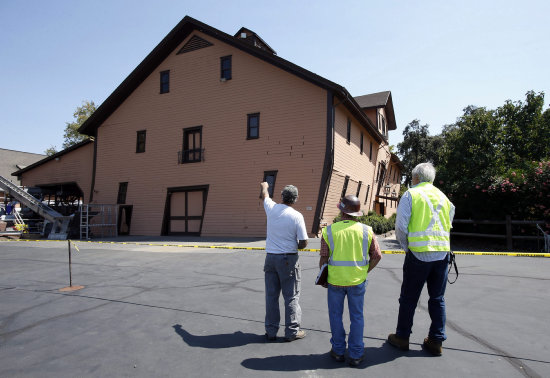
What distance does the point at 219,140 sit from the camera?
19.2 meters

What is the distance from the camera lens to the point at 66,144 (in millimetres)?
44875

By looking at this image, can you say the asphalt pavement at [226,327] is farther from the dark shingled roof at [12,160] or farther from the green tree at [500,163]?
the dark shingled roof at [12,160]

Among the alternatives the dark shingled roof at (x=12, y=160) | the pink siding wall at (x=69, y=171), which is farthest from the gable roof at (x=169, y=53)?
the dark shingled roof at (x=12, y=160)

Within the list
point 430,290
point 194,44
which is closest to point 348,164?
point 194,44

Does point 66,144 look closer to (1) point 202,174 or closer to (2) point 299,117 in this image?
(1) point 202,174

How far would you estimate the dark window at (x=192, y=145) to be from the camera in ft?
65.0

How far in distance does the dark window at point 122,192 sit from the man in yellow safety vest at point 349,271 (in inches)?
819

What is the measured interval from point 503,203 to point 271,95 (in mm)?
11340

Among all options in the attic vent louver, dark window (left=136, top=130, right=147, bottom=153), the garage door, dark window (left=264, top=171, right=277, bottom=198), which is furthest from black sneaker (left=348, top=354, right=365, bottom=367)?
dark window (left=136, top=130, right=147, bottom=153)

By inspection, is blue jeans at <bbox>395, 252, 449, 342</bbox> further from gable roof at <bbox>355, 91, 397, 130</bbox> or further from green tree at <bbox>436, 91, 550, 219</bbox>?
gable roof at <bbox>355, 91, 397, 130</bbox>

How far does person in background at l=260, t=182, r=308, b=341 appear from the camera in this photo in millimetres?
4176

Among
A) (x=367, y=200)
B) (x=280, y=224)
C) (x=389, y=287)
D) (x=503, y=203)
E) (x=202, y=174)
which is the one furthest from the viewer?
(x=367, y=200)

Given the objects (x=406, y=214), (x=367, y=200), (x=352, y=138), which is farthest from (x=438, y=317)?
(x=367, y=200)

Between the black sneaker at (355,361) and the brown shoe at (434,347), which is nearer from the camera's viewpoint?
the black sneaker at (355,361)
